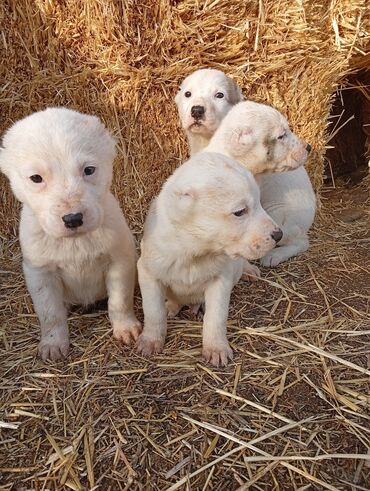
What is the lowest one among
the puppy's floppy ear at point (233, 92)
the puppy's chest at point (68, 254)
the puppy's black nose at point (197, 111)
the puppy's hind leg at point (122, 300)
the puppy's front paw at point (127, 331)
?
the puppy's front paw at point (127, 331)

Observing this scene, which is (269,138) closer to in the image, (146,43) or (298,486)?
(146,43)

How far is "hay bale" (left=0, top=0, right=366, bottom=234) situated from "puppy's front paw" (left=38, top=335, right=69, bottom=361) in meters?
2.50

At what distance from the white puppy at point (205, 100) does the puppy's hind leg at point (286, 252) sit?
4.82 ft

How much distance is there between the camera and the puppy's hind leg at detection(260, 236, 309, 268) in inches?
204

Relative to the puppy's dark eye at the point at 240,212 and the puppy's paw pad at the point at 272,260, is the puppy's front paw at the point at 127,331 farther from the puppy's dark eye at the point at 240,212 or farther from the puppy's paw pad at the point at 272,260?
the puppy's paw pad at the point at 272,260

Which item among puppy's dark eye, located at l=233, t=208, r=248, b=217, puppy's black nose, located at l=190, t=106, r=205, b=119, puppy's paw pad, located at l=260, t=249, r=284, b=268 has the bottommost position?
puppy's paw pad, located at l=260, t=249, r=284, b=268

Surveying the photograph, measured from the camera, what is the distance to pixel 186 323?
4.15 metres

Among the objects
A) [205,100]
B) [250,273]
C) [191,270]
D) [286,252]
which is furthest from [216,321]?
[205,100]

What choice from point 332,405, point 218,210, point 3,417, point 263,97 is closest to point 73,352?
point 3,417

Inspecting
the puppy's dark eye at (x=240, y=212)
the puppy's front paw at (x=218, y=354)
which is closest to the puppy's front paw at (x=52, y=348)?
the puppy's front paw at (x=218, y=354)

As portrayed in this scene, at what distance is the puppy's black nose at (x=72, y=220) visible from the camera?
3010mm

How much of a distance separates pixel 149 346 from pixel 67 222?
1257mm

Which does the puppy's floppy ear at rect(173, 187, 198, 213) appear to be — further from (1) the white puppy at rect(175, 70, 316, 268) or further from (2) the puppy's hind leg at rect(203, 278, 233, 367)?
(1) the white puppy at rect(175, 70, 316, 268)

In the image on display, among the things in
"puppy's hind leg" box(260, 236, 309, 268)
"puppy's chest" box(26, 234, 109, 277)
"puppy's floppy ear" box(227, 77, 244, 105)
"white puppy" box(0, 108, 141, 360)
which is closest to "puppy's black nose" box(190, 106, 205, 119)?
"puppy's floppy ear" box(227, 77, 244, 105)
